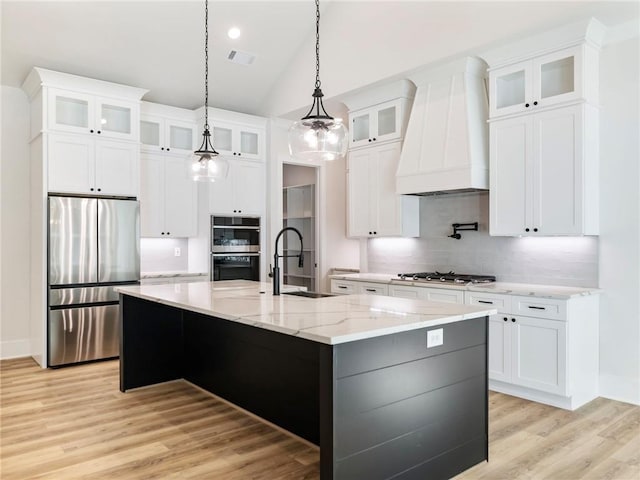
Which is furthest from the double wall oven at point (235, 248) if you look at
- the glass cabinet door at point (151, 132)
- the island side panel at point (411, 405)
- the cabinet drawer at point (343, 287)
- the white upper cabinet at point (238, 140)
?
the island side panel at point (411, 405)

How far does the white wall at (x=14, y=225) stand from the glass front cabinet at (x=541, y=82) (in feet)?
16.3

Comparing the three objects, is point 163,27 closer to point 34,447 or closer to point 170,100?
point 170,100

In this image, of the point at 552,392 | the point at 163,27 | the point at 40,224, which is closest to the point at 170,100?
the point at 163,27

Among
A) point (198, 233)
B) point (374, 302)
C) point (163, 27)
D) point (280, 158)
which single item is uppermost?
point (163, 27)

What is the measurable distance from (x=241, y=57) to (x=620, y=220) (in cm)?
440

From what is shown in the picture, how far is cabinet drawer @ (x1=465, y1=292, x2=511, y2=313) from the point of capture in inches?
159

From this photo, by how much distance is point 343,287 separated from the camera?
18.4ft

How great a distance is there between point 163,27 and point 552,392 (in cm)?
506

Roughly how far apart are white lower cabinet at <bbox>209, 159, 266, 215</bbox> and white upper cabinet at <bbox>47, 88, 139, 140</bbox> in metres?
1.23

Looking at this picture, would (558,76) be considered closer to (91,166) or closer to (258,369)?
(258,369)

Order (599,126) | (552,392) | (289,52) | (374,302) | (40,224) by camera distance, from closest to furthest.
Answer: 1. (374,302)
2. (552,392)
3. (599,126)
4. (40,224)
5. (289,52)

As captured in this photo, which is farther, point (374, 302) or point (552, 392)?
point (552, 392)

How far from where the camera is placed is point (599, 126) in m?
3.99

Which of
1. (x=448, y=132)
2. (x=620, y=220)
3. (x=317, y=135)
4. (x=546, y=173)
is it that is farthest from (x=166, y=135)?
(x=620, y=220)
